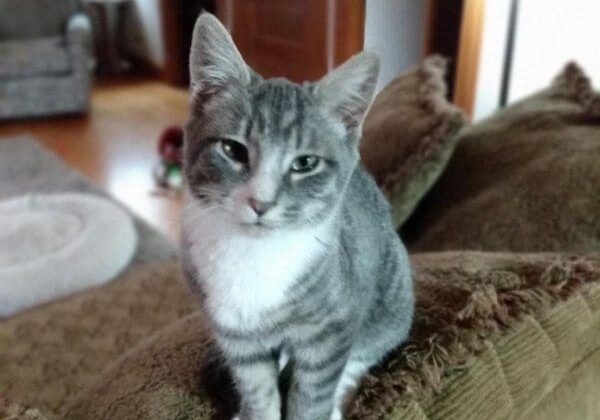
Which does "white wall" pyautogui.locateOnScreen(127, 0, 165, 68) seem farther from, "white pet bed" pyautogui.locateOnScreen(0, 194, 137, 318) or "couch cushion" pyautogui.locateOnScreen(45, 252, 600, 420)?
"couch cushion" pyautogui.locateOnScreen(45, 252, 600, 420)

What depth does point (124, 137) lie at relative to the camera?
3.56 m

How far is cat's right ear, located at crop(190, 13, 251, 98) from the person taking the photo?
2.15 feet

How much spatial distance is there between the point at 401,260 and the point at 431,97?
48 centimetres

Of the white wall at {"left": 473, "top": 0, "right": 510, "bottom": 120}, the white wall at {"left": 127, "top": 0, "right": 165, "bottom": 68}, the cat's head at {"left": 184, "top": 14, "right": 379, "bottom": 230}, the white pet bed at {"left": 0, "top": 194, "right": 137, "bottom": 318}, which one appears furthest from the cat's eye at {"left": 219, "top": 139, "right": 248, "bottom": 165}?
the white wall at {"left": 127, "top": 0, "right": 165, "bottom": 68}

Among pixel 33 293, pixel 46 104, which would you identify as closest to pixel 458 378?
pixel 33 293

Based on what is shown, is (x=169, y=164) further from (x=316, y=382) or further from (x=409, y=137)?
(x=316, y=382)

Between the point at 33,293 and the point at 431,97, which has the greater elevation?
the point at 431,97

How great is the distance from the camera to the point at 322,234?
742 millimetres

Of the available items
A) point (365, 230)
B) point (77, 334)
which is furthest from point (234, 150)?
point (77, 334)

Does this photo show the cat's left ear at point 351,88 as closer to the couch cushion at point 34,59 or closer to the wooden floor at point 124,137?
the wooden floor at point 124,137

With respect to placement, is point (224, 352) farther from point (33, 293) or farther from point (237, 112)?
point (33, 293)

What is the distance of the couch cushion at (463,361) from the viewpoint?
0.70 meters

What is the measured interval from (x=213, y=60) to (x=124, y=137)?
3015 mm

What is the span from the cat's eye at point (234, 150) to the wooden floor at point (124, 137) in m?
1.80
